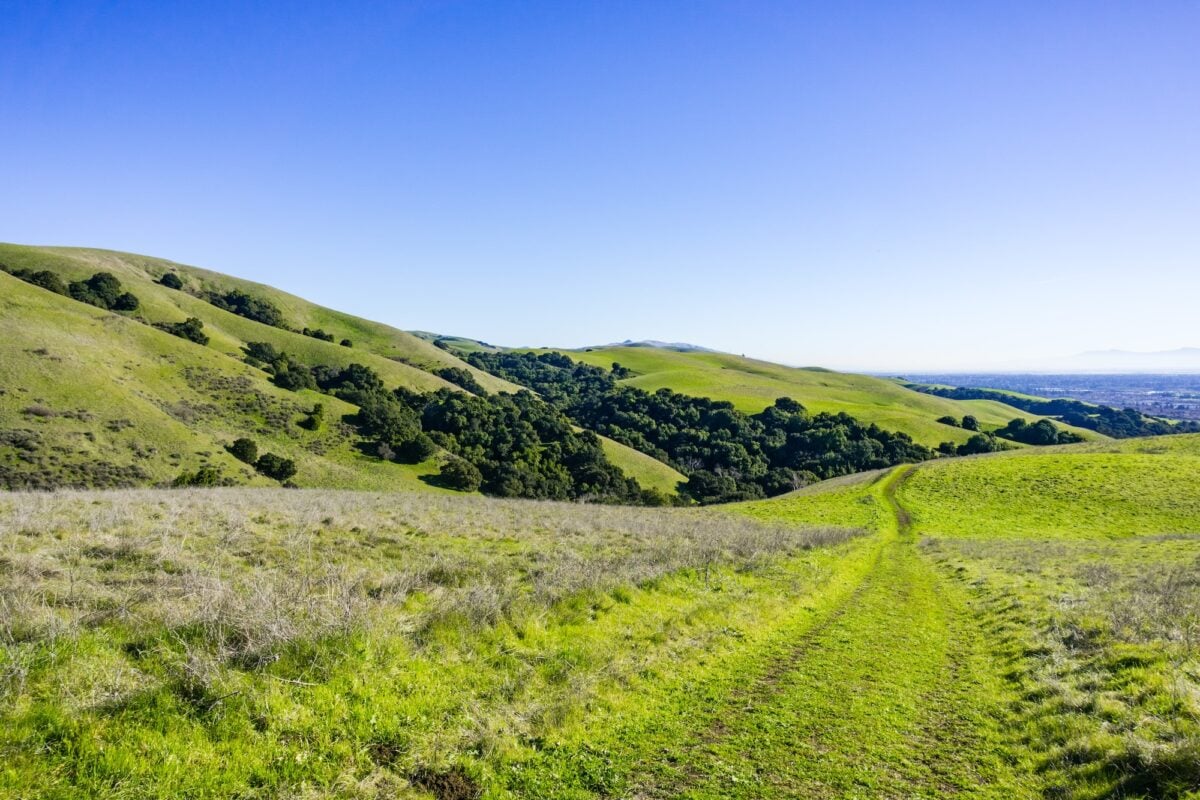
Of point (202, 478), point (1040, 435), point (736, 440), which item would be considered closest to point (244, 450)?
point (202, 478)

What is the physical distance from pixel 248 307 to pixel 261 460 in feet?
269

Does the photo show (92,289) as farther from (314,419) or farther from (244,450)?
(244,450)

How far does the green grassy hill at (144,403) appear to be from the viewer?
140 ft

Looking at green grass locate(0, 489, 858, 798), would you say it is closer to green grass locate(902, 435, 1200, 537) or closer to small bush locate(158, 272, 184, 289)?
green grass locate(902, 435, 1200, 537)

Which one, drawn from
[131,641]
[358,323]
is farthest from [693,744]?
[358,323]

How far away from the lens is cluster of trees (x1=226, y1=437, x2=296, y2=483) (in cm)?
5147

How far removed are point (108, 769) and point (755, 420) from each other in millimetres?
121053

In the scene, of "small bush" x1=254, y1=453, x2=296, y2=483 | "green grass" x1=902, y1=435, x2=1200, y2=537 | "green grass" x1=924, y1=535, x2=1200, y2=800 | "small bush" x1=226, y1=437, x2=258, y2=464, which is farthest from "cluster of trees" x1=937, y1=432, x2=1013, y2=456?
"small bush" x1=226, y1=437, x2=258, y2=464

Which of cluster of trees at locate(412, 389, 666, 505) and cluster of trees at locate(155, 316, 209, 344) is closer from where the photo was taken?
cluster of trees at locate(412, 389, 666, 505)

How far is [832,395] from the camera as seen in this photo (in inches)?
6073

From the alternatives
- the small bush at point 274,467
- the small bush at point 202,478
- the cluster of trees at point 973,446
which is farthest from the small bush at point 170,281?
the cluster of trees at point 973,446

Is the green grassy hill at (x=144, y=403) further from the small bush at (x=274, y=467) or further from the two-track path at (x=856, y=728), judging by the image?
the two-track path at (x=856, y=728)

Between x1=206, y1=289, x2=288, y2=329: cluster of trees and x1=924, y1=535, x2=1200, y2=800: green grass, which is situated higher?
x1=206, y1=289, x2=288, y2=329: cluster of trees

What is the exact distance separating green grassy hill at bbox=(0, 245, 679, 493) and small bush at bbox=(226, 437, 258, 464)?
105cm
